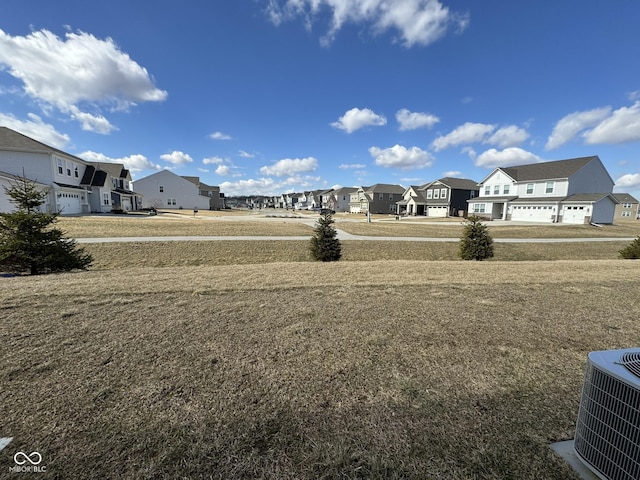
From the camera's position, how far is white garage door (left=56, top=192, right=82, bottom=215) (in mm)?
28188

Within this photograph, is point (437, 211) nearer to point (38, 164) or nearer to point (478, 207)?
point (478, 207)

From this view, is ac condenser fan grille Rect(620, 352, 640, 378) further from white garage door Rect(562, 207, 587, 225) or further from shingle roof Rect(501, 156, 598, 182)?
shingle roof Rect(501, 156, 598, 182)

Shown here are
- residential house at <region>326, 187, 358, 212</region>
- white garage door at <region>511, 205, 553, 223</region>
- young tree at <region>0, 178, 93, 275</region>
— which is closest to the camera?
young tree at <region>0, 178, 93, 275</region>

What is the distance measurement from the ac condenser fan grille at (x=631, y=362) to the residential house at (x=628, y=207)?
86.9 m

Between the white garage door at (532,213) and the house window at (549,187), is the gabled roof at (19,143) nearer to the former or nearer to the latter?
the white garage door at (532,213)

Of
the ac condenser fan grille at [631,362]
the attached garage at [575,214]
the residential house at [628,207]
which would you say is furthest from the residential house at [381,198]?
the ac condenser fan grille at [631,362]

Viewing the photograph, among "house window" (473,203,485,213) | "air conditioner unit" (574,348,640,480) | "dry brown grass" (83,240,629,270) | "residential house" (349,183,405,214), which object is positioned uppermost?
"residential house" (349,183,405,214)

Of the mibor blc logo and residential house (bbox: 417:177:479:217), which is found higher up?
residential house (bbox: 417:177:479:217)

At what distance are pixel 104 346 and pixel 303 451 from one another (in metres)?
2.92

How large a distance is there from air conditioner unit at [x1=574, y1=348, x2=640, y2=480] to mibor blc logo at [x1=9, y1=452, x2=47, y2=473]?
3586mm

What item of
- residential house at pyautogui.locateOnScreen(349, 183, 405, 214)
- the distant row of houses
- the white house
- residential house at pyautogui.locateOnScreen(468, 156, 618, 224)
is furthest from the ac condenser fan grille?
the white house

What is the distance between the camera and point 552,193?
121ft

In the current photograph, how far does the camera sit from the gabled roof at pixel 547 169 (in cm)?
3597

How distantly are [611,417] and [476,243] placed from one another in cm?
1284
